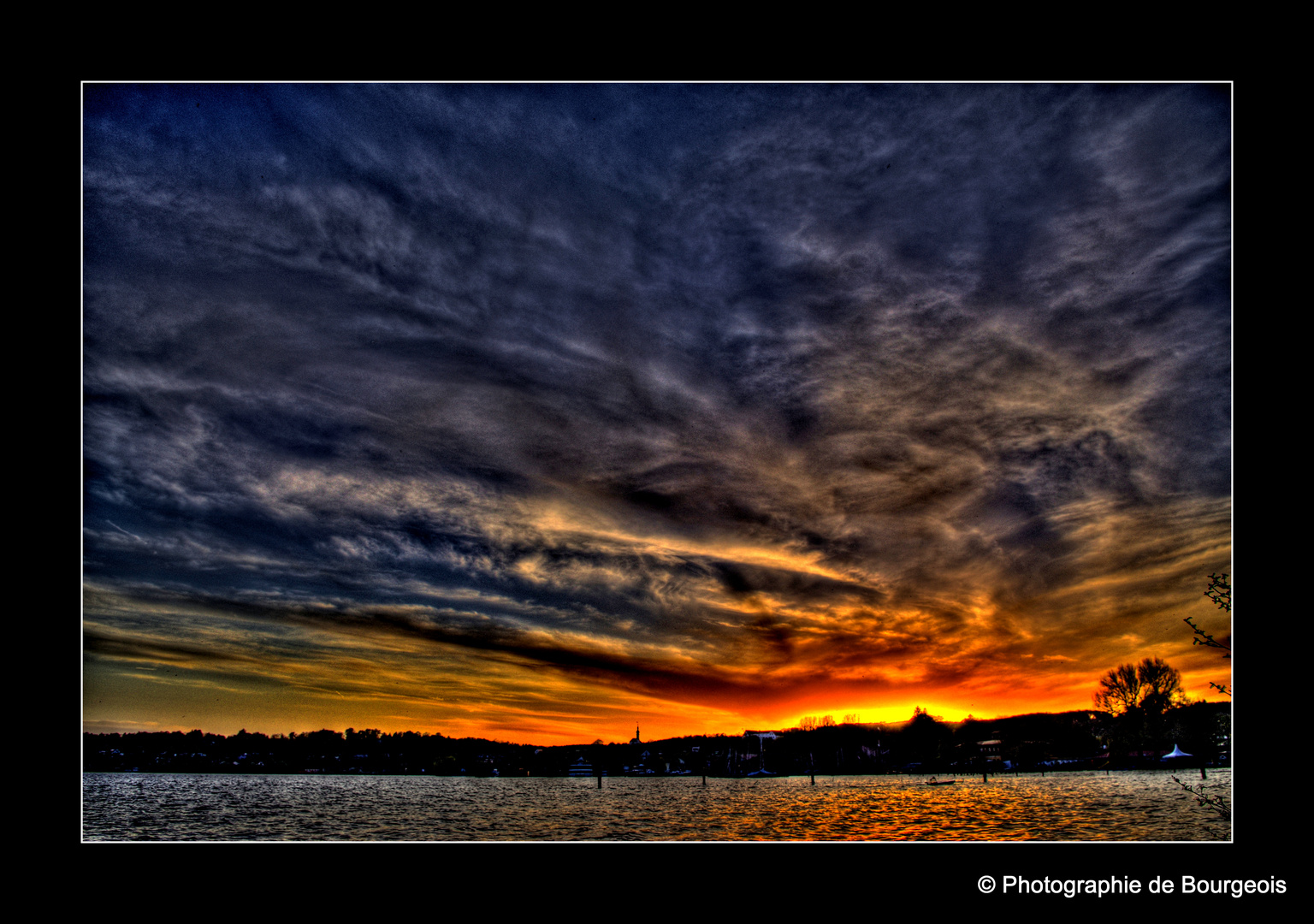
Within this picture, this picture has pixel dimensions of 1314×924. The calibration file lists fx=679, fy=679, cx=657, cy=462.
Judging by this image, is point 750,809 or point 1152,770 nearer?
point 750,809

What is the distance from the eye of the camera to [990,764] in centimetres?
12862

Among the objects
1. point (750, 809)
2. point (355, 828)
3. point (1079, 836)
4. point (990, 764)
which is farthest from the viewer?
point (990, 764)

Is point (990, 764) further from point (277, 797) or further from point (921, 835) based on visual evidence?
point (277, 797)

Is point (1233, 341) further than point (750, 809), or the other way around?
point (750, 809)
